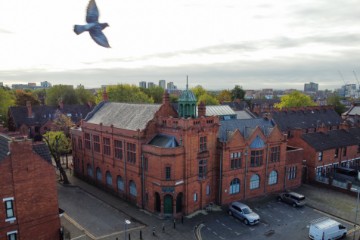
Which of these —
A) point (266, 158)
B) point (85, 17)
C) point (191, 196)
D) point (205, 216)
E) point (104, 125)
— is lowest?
point (205, 216)

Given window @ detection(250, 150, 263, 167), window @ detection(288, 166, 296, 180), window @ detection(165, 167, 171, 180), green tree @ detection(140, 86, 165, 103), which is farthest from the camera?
green tree @ detection(140, 86, 165, 103)

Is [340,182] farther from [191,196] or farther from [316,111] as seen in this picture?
[316,111]

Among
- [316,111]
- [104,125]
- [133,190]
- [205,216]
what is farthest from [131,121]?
[316,111]

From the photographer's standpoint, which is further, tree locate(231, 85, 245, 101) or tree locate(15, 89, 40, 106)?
tree locate(231, 85, 245, 101)

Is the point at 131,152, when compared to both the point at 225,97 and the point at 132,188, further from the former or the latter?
the point at 225,97

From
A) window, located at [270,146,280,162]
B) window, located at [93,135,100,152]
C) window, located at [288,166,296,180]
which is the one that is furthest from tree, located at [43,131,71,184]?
window, located at [288,166,296,180]

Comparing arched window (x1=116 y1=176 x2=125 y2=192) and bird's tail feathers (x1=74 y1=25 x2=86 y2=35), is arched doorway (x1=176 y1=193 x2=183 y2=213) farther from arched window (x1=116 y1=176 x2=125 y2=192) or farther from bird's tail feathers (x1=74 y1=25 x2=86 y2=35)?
bird's tail feathers (x1=74 y1=25 x2=86 y2=35)

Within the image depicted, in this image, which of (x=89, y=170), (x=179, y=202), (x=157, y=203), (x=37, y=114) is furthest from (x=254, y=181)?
(x=37, y=114)
